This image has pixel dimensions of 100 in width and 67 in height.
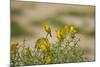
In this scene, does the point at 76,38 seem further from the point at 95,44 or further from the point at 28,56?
the point at 28,56

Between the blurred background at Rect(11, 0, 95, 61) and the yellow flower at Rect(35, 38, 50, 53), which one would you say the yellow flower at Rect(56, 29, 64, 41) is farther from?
the yellow flower at Rect(35, 38, 50, 53)

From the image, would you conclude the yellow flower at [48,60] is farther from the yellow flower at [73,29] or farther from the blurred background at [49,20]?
the yellow flower at [73,29]

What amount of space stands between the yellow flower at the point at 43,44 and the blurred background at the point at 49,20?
0.15 feet

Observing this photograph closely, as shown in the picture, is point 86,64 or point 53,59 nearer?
point 53,59

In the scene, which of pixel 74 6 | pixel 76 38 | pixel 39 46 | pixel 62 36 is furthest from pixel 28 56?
pixel 74 6

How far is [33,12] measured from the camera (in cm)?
246

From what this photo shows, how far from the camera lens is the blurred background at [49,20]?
2.39m

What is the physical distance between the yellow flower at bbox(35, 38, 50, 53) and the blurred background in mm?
46

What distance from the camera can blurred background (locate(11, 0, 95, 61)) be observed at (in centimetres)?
239

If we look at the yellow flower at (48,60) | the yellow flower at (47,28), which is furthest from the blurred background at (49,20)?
the yellow flower at (48,60)

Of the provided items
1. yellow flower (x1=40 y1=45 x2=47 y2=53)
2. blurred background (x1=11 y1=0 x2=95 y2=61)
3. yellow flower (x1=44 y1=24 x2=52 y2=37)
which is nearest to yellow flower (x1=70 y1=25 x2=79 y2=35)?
blurred background (x1=11 y1=0 x2=95 y2=61)

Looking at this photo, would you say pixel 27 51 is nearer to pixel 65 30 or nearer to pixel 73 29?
pixel 65 30

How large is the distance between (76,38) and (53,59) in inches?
15.6

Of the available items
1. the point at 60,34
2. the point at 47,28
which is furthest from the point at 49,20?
the point at 60,34
